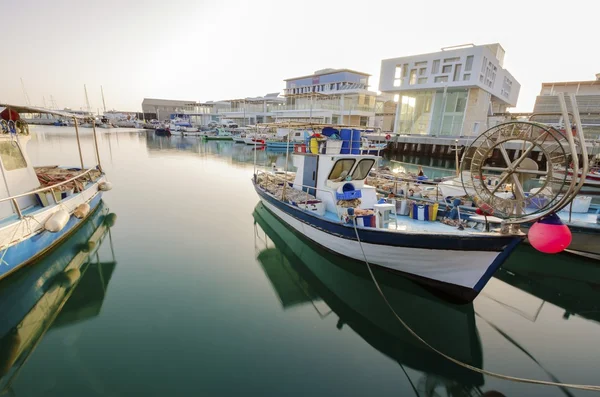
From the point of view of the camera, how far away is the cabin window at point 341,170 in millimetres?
9289

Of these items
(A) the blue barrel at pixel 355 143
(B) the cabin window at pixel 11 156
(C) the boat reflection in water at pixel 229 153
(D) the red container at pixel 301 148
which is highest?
(A) the blue barrel at pixel 355 143

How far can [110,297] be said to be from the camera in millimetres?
6598

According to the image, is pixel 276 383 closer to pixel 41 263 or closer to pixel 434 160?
pixel 41 263

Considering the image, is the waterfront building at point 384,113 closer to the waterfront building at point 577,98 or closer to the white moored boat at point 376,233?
the waterfront building at point 577,98

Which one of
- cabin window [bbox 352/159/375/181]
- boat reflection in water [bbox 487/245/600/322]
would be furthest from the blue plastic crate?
boat reflection in water [bbox 487/245/600/322]

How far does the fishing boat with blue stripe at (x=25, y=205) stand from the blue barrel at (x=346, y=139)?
8.49 m

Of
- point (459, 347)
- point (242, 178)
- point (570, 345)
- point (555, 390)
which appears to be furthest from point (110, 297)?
point (242, 178)

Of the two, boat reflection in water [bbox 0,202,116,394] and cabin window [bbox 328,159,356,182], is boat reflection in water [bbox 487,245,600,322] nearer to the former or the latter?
cabin window [bbox 328,159,356,182]

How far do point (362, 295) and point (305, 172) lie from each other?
17.3 feet

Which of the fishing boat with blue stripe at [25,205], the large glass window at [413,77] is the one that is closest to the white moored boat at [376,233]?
the fishing boat with blue stripe at [25,205]

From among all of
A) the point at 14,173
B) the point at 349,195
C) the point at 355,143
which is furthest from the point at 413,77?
the point at 14,173

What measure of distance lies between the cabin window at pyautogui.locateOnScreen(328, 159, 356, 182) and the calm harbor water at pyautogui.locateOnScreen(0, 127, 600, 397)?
277 centimetres

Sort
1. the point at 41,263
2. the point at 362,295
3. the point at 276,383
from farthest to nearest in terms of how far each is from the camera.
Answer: the point at 41,263 < the point at 362,295 < the point at 276,383

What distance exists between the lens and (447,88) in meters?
37.1
